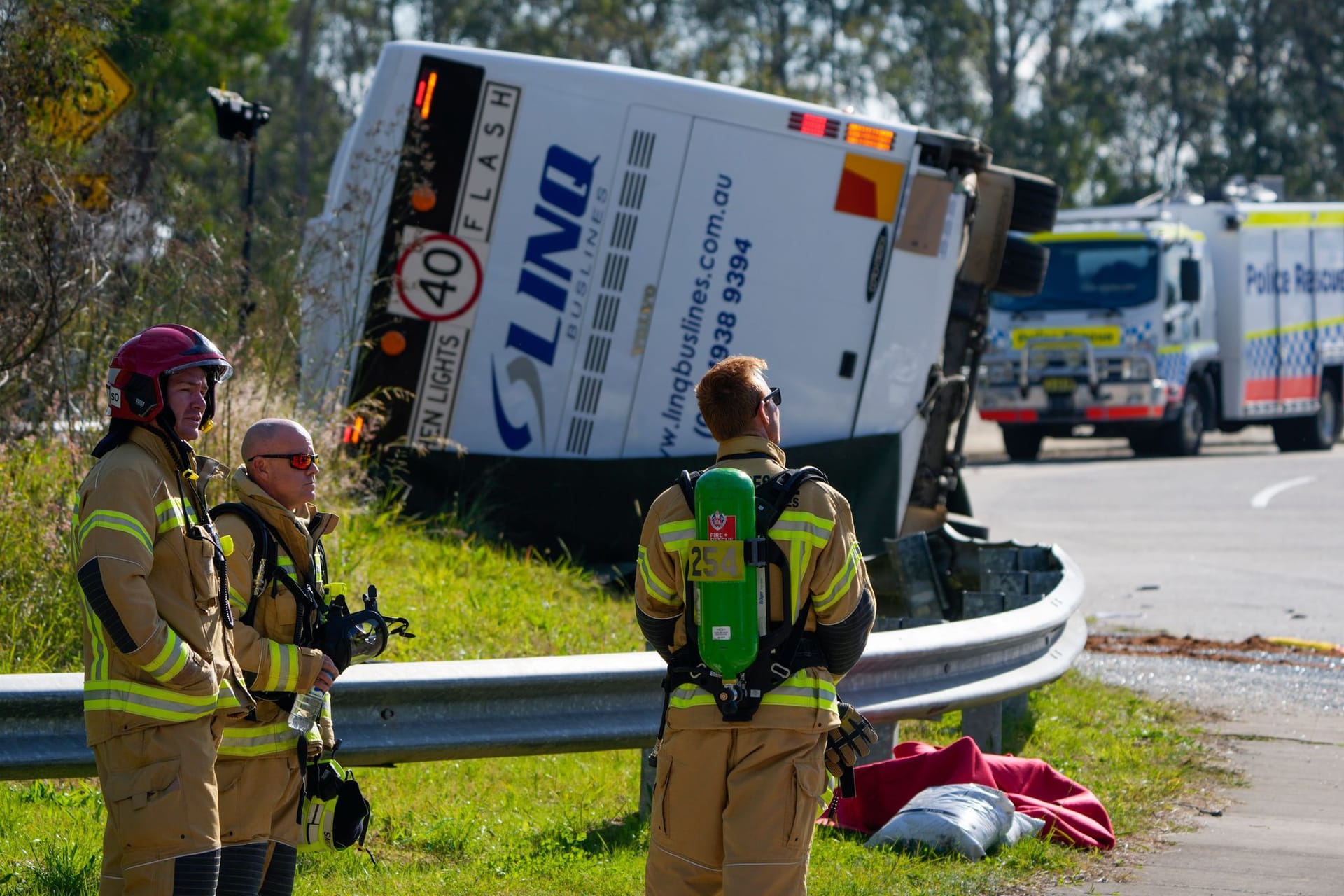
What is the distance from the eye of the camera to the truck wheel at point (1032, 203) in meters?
9.95

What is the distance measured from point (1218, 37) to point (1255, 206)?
29.2 metres

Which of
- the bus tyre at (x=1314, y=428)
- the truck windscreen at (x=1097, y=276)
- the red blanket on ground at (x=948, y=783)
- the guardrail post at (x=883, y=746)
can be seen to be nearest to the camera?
the red blanket on ground at (x=948, y=783)

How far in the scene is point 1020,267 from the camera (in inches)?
394

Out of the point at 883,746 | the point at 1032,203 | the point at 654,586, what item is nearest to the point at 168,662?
the point at 654,586

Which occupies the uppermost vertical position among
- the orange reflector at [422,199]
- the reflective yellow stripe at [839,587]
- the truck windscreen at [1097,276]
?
the truck windscreen at [1097,276]

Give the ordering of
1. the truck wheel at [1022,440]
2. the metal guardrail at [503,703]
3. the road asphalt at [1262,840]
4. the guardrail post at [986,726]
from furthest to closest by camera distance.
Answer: the truck wheel at [1022,440] < the guardrail post at [986,726] < the road asphalt at [1262,840] < the metal guardrail at [503,703]

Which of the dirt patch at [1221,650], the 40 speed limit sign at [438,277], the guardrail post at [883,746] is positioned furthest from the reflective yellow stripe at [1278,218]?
the guardrail post at [883,746]

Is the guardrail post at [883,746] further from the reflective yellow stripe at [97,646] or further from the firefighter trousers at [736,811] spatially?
the reflective yellow stripe at [97,646]

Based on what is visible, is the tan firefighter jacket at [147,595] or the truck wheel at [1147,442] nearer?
the tan firefighter jacket at [147,595]

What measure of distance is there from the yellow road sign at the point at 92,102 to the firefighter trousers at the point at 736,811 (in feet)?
18.9

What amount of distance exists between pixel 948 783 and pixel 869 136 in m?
4.57

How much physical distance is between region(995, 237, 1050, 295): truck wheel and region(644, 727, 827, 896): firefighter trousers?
656cm

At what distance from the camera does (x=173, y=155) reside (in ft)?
40.5

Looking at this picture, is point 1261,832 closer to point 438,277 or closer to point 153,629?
point 153,629
